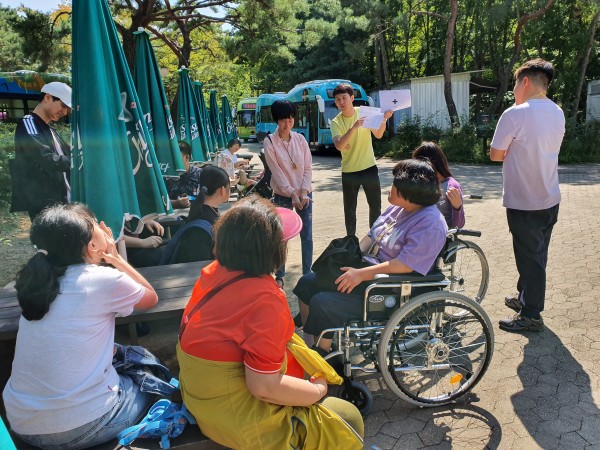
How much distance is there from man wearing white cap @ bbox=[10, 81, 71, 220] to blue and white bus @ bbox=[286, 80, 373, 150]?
15.0 metres

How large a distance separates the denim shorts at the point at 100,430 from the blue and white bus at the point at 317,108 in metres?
17.0

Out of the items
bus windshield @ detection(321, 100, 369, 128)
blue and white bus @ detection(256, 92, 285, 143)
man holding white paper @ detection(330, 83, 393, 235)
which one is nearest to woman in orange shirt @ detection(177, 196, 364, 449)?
man holding white paper @ detection(330, 83, 393, 235)

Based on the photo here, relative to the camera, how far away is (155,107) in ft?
13.9

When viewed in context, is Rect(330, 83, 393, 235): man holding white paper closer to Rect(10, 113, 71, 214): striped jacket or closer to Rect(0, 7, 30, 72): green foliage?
Rect(10, 113, 71, 214): striped jacket

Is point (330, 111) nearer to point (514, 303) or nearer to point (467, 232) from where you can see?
point (514, 303)

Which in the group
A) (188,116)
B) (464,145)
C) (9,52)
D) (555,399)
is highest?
(9,52)

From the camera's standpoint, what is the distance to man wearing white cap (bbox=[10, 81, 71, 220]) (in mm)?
3686

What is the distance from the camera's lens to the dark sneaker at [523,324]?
3588 mm

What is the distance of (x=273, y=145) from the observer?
14.5 feet

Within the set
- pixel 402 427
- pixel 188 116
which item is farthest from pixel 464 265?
pixel 188 116

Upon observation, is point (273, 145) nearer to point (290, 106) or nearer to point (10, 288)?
point (290, 106)

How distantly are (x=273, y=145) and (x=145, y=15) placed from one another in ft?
23.9

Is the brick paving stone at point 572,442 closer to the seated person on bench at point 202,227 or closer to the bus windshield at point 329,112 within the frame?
the seated person on bench at point 202,227

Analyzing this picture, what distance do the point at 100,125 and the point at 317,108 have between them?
16794mm
